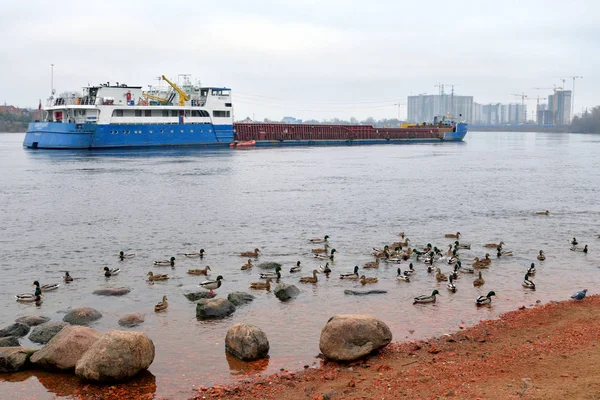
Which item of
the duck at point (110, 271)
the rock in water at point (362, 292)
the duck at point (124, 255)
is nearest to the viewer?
the rock in water at point (362, 292)

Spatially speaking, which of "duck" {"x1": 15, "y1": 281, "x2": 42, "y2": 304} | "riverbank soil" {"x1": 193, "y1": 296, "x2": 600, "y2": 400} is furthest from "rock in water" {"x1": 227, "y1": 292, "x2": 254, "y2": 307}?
"duck" {"x1": 15, "y1": 281, "x2": 42, "y2": 304}

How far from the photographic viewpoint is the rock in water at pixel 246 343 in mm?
14414

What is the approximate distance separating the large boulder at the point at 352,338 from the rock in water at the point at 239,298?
5.09m

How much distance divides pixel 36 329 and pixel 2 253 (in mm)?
11797

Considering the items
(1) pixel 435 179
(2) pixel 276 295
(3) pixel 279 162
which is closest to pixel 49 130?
(3) pixel 279 162

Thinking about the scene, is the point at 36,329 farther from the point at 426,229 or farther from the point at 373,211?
the point at 373,211

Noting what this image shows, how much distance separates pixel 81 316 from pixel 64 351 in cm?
365

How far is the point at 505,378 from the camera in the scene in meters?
12.0

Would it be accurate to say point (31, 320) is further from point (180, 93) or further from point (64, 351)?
point (180, 93)

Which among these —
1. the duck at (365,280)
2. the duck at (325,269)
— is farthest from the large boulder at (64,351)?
the duck at (325,269)

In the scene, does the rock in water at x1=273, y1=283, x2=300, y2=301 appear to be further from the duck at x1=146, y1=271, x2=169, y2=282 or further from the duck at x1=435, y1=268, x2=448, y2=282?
the duck at x1=435, y1=268, x2=448, y2=282

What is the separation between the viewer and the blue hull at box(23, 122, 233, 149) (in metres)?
85.3

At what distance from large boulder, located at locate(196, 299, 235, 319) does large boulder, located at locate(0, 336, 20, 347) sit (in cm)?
487

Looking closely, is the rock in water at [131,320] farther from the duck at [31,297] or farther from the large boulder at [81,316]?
the duck at [31,297]
